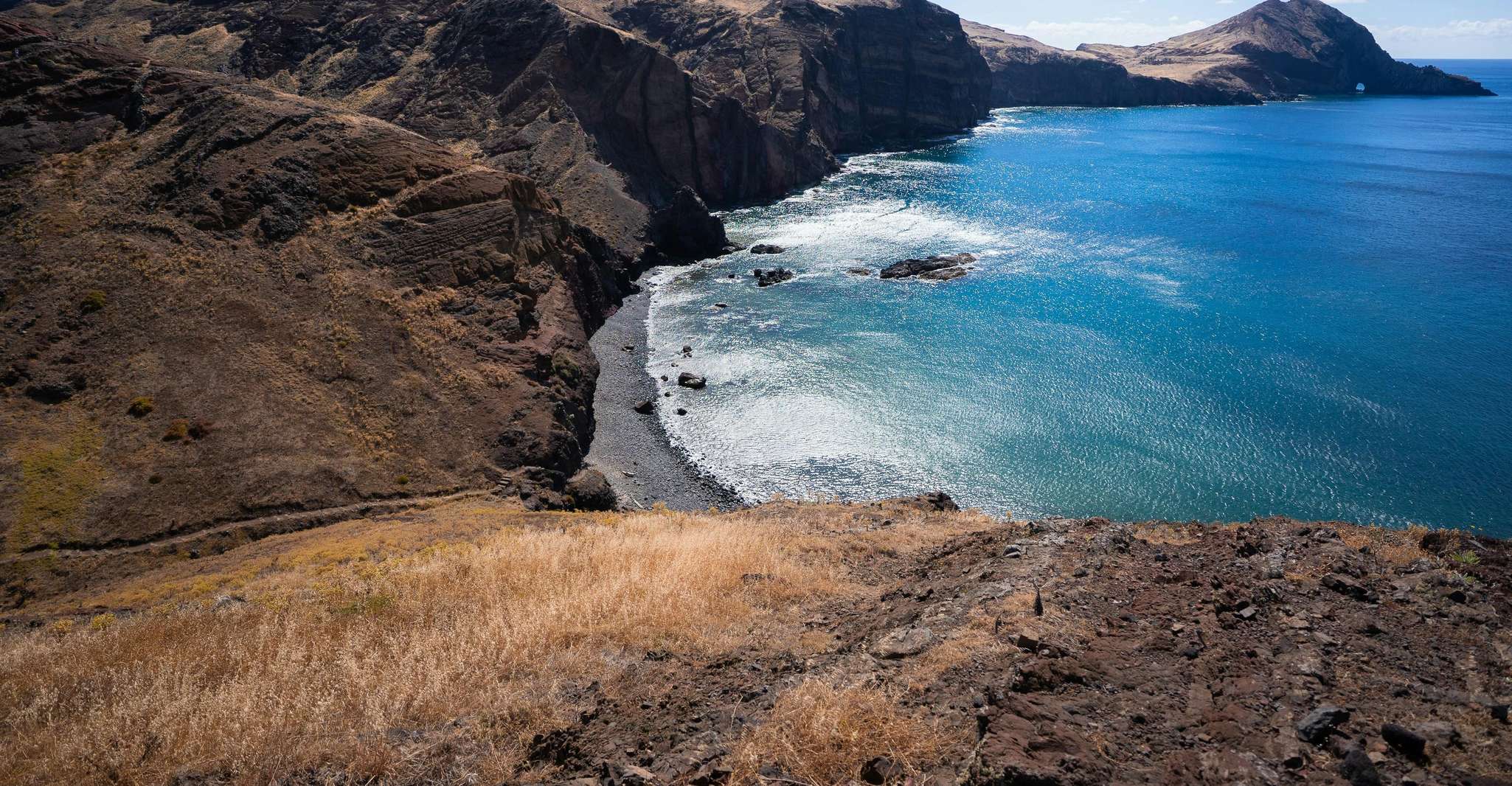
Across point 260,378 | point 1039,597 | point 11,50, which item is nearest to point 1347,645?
point 1039,597

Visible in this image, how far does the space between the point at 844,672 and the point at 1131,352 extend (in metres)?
51.2

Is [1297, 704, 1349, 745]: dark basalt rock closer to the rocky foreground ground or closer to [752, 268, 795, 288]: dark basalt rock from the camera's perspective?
the rocky foreground ground

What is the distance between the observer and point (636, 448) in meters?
44.5

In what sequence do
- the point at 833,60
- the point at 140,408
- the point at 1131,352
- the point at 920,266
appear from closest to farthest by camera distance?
the point at 140,408 → the point at 1131,352 → the point at 920,266 → the point at 833,60

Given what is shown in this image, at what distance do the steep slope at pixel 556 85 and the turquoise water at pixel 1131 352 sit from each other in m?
8.94

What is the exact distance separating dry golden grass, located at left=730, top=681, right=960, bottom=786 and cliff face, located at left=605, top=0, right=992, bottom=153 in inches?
4062

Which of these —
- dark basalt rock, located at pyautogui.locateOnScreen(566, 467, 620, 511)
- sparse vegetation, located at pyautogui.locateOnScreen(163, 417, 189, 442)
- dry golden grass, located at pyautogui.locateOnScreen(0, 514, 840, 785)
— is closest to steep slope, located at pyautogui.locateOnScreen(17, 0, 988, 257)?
dark basalt rock, located at pyautogui.locateOnScreen(566, 467, 620, 511)

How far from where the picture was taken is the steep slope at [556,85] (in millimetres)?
79625

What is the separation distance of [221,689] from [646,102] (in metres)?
88.7

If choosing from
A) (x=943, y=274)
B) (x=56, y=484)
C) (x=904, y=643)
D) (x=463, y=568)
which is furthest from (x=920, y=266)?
(x=904, y=643)

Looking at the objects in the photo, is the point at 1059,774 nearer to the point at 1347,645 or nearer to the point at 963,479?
the point at 1347,645

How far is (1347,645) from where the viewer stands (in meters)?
10.7

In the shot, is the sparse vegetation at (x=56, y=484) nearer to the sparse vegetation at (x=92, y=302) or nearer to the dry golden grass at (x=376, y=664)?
the sparse vegetation at (x=92, y=302)

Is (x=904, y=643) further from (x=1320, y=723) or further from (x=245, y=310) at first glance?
(x=245, y=310)
